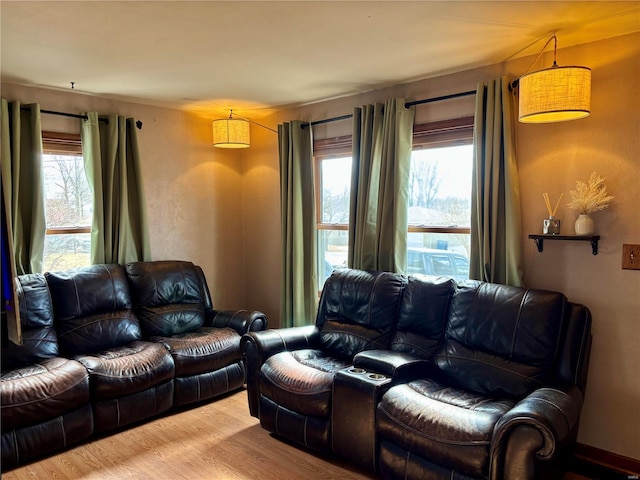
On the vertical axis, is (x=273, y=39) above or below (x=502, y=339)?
above

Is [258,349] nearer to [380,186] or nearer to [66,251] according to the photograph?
[380,186]

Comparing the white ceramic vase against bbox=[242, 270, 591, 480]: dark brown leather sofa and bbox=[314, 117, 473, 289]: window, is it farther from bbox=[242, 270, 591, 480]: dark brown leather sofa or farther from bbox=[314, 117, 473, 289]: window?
bbox=[314, 117, 473, 289]: window

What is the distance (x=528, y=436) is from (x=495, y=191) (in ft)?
5.00

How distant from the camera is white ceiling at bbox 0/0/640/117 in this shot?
7.07 ft

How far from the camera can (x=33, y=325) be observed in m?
3.11

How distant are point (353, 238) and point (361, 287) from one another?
1.79ft

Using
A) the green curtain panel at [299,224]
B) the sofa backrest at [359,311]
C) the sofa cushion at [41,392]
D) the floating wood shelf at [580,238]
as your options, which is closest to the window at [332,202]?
the green curtain panel at [299,224]

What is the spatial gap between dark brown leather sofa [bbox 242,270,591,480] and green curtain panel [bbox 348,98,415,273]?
31 centimetres

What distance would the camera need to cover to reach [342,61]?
297 cm

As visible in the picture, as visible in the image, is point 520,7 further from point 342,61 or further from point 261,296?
point 261,296

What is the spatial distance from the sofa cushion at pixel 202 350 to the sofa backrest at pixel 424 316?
4.37 feet

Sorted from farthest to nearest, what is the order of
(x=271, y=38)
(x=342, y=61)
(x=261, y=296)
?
(x=261, y=296)
(x=342, y=61)
(x=271, y=38)

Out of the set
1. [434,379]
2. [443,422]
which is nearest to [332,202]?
[434,379]

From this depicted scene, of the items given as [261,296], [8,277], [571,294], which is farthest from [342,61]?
[261,296]
